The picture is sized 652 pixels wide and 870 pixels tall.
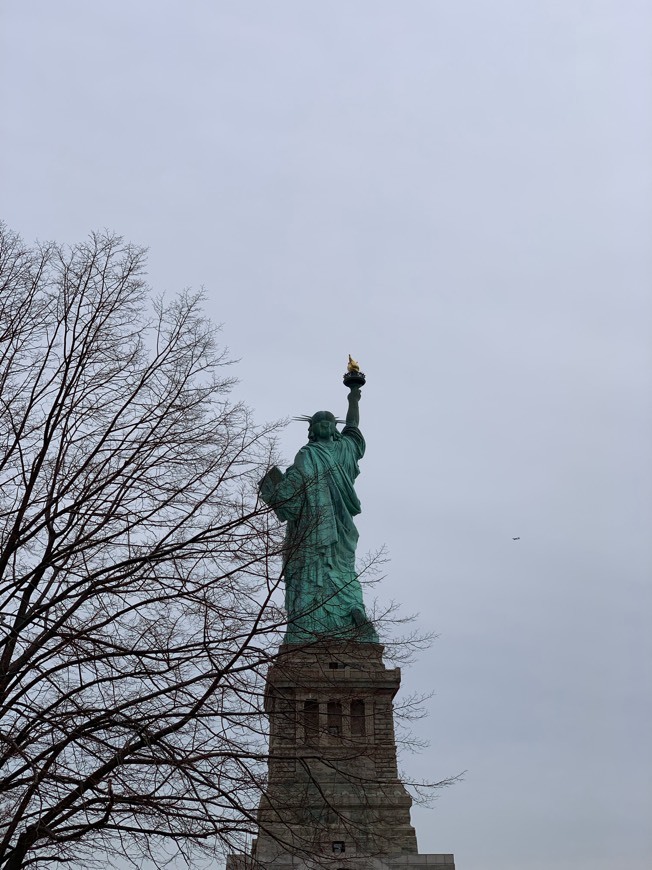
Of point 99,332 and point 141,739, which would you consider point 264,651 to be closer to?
point 141,739

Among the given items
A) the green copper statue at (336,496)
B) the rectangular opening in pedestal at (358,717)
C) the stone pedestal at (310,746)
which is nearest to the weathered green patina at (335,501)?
the green copper statue at (336,496)

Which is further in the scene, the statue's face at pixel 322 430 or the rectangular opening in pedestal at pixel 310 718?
the statue's face at pixel 322 430

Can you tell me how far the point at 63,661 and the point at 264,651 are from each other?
1628mm

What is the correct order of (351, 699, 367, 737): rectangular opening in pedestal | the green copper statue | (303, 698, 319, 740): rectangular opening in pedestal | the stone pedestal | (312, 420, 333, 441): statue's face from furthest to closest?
(312, 420, 333, 441): statue's face < the green copper statue < (351, 699, 367, 737): rectangular opening in pedestal < (303, 698, 319, 740): rectangular opening in pedestal < the stone pedestal

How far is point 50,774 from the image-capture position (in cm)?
717

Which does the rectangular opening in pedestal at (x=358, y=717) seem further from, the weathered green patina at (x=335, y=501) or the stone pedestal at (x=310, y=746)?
the weathered green patina at (x=335, y=501)

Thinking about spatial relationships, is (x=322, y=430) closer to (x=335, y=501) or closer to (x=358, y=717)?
(x=335, y=501)

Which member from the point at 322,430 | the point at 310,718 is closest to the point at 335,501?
the point at 322,430

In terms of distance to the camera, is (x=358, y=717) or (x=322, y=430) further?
(x=322, y=430)

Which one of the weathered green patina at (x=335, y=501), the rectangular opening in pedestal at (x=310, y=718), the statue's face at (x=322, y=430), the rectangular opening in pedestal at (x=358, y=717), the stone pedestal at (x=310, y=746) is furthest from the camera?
the statue's face at (x=322, y=430)

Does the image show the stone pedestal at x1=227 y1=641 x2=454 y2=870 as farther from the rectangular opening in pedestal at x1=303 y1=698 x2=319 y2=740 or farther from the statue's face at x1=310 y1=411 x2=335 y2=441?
the statue's face at x1=310 y1=411 x2=335 y2=441

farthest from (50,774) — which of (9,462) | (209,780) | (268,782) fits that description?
(9,462)

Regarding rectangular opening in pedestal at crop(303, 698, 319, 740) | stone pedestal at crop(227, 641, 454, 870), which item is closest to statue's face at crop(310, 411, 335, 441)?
stone pedestal at crop(227, 641, 454, 870)

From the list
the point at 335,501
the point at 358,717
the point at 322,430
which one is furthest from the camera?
the point at 322,430
